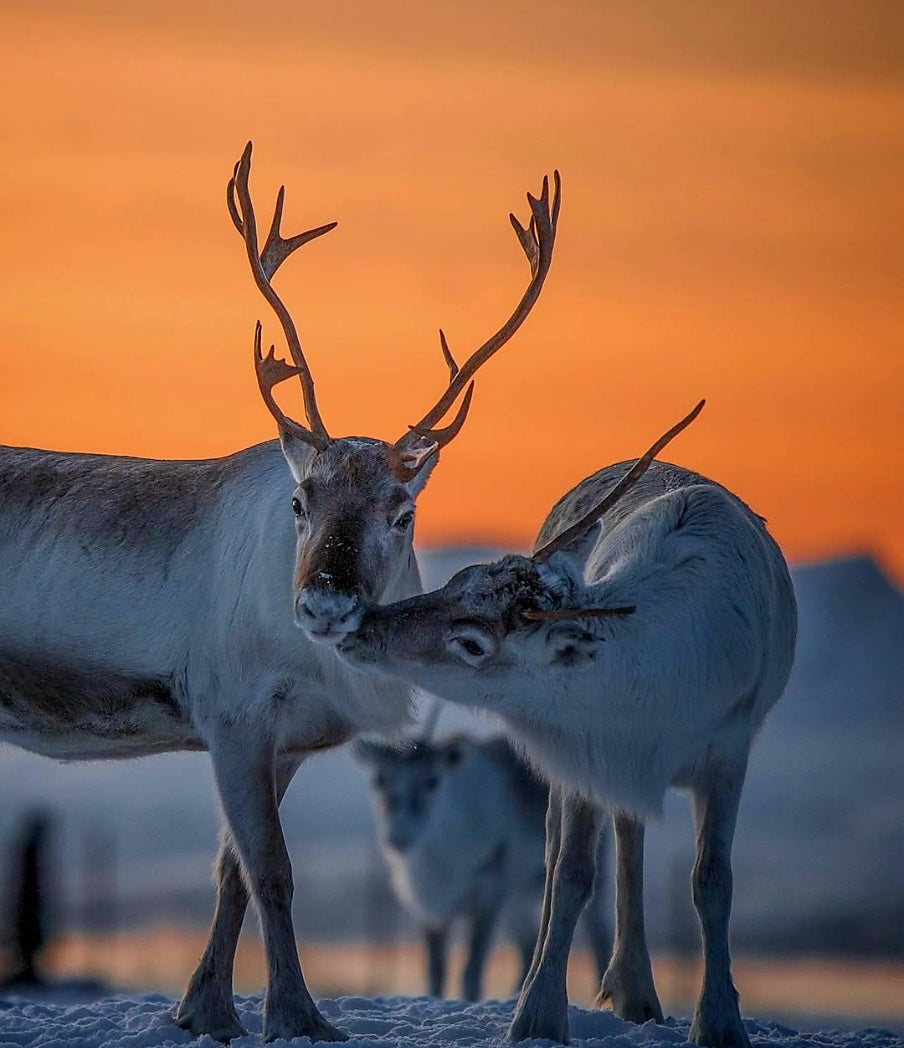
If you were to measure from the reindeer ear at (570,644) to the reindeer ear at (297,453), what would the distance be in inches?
63.0

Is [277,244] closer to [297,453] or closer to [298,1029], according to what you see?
[297,453]

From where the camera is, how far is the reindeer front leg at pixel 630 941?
31.2ft

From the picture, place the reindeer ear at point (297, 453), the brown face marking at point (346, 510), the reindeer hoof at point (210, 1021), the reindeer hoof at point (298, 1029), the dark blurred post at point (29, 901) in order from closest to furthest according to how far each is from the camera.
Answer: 1. the brown face marking at point (346, 510)
2. the reindeer hoof at point (298, 1029)
3. the reindeer ear at point (297, 453)
4. the reindeer hoof at point (210, 1021)
5. the dark blurred post at point (29, 901)

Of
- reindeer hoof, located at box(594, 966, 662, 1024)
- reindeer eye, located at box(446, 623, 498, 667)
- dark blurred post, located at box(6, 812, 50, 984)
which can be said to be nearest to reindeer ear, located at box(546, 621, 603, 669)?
reindeer eye, located at box(446, 623, 498, 667)

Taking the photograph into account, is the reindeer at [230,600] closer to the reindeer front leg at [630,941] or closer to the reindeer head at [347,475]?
the reindeer head at [347,475]

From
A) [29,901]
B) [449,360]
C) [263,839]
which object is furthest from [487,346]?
[29,901]

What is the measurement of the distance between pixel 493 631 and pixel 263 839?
173cm

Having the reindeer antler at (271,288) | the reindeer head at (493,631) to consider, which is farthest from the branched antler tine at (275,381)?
the reindeer head at (493,631)

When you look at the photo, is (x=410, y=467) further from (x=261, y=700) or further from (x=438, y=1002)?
(x=438, y=1002)

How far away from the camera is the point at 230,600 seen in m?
9.02

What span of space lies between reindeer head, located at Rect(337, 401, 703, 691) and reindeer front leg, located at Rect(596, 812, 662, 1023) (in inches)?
77.7

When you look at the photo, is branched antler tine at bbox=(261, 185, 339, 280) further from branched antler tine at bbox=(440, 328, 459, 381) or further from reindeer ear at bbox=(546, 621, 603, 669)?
reindeer ear at bbox=(546, 621, 603, 669)

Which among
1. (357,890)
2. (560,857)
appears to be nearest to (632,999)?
(560,857)

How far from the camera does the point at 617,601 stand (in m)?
7.89
